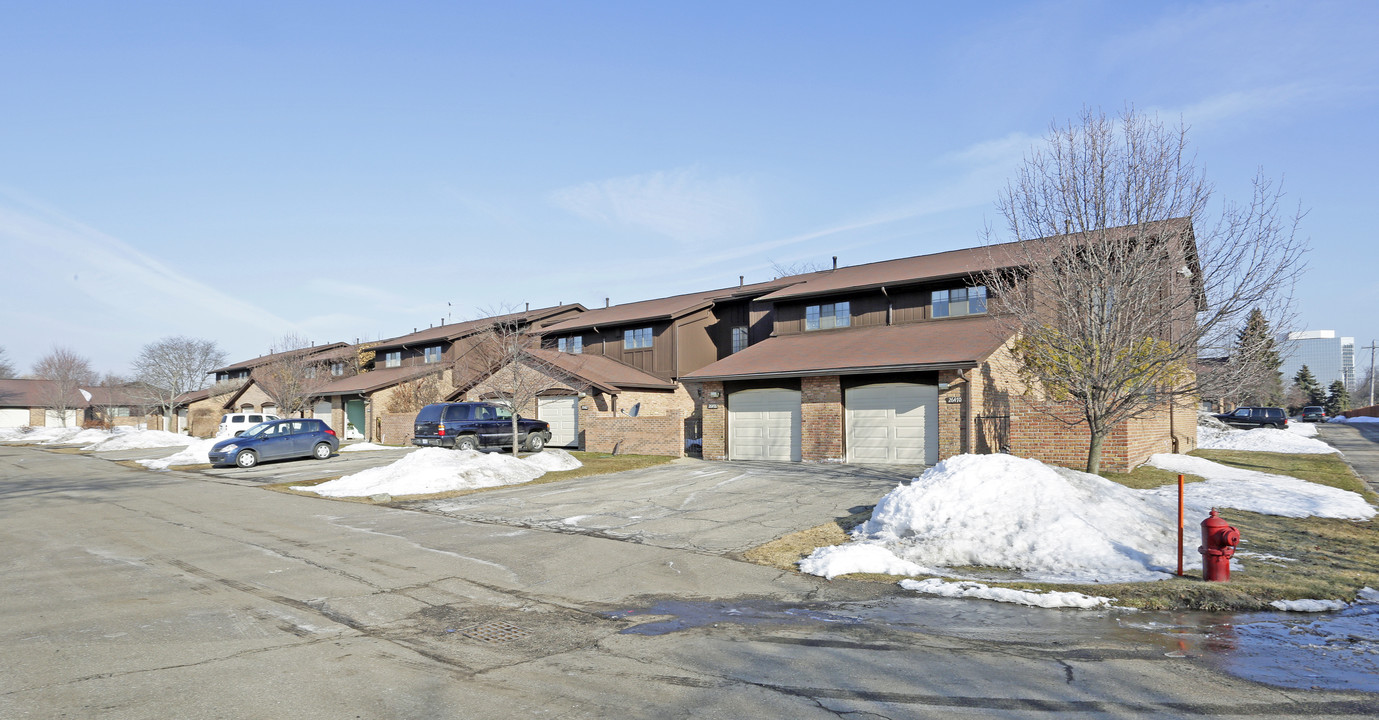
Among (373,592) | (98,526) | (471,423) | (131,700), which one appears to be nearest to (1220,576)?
(373,592)

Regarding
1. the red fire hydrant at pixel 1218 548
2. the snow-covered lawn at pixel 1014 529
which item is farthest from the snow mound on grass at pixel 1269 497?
the red fire hydrant at pixel 1218 548

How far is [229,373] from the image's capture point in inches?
2685

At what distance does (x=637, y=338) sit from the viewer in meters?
35.7

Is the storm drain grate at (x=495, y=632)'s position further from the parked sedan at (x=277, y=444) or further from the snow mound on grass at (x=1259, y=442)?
the snow mound on grass at (x=1259, y=442)

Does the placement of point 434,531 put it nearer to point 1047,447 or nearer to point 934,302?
point 1047,447

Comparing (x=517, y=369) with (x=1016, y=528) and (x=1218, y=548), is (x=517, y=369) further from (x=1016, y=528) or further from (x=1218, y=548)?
(x=1218, y=548)

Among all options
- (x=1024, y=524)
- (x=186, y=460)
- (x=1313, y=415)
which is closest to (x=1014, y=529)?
(x=1024, y=524)

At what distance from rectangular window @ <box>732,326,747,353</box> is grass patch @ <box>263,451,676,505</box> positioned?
35.5 feet

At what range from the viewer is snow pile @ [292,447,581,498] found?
17969 millimetres

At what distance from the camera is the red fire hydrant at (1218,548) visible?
8.23m

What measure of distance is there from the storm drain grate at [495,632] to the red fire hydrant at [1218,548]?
23.7 feet

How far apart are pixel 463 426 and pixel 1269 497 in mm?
22047

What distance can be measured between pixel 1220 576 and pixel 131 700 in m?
9.91

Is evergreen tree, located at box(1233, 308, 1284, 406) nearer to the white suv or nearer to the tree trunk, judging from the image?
the tree trunk
